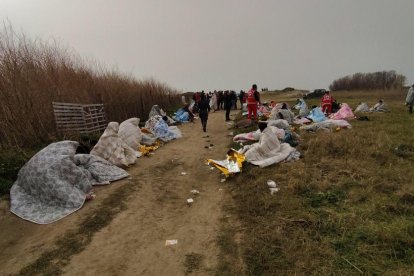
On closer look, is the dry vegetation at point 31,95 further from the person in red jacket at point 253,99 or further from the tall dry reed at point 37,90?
the person in red jacket at point 253,99

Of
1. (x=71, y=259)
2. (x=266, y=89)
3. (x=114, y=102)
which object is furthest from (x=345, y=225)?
(x=266, y=89)

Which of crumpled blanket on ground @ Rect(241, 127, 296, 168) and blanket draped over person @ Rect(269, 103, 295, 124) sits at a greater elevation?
blanket draped over person @ Rect(269, 103, 295, 124)

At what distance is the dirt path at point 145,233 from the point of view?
4.12 metres

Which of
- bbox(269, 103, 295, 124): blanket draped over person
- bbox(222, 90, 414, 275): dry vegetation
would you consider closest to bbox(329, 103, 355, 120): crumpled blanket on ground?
bbox(269, 103, 295, 124): blanket draped over person

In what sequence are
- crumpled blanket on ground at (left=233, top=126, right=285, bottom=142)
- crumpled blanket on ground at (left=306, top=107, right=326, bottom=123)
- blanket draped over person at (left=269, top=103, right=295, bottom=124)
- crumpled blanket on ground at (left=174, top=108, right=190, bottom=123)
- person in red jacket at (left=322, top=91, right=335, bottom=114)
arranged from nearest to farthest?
crumpled blanket on ground at (left=233, top=126, right=285, bottom=142)
blanket draped over person at (left=269, top=103, right=295, bottom=124)
crumpled blanket on ground at (left=306, top=107, right=326, bottom=123)
person in red jacket at (left=322, top=91, right=335, bottom=114)
crumpled blanket on ground at (left=174, top=108, right=190, bottom=123)

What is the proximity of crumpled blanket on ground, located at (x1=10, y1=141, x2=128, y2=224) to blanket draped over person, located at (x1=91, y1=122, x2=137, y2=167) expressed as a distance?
1527 mm

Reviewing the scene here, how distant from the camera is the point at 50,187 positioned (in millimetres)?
6012

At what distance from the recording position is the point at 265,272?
147 inches

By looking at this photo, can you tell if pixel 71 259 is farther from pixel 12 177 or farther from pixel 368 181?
pixel 368 181

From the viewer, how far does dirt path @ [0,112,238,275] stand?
4125mm

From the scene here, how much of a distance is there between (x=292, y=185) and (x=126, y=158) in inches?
185

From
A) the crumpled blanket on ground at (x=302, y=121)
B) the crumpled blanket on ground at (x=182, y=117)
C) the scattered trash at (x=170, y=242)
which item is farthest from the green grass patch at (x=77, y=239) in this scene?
the crumpled blanket on ground at (x=182, y=117)

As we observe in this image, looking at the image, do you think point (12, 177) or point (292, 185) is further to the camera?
point (12, 177)

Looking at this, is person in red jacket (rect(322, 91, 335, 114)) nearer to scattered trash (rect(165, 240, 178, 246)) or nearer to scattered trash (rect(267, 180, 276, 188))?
scattered trash (rect(267, 180, 276, 188))
